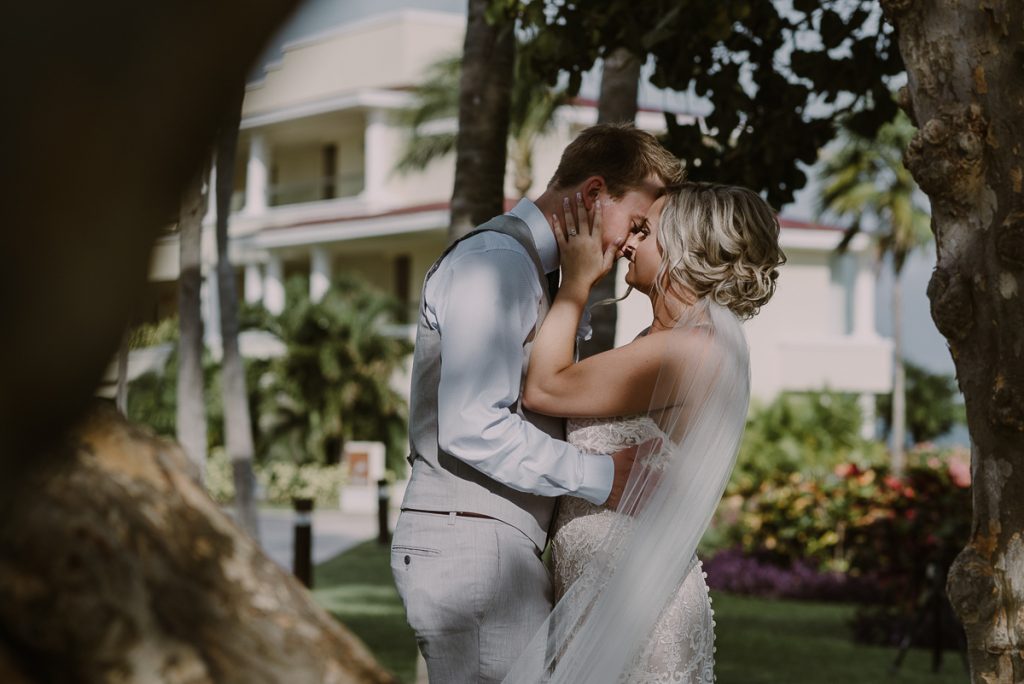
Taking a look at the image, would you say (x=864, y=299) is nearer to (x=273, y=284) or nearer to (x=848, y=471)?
(x=273, y=284)

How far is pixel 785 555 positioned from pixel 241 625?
1540 centimetres

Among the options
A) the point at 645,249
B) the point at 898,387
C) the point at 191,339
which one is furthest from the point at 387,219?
the point at 645,249

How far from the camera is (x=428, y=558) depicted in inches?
125

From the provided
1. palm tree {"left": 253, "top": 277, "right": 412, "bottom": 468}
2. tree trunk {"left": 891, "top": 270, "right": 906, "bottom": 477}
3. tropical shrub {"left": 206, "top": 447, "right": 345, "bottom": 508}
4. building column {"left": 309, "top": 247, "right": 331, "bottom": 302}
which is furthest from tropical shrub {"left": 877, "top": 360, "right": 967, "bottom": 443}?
tropical shrub {"left": 206, "top": 447, "right": 345, "bottom": 508}

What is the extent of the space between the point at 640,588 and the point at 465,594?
508 millimetres

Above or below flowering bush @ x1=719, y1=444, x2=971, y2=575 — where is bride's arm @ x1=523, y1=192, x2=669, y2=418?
above

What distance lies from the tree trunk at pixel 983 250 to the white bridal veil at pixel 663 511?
545 millimetres

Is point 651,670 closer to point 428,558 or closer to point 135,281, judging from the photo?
point 428,558

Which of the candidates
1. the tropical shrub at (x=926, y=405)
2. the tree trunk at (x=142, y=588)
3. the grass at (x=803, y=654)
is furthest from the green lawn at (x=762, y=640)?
the tropical shrub at (x=926, y=405)

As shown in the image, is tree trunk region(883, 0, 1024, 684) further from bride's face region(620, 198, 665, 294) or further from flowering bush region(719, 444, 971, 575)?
flowering bush region(719, 444, 971, 575)

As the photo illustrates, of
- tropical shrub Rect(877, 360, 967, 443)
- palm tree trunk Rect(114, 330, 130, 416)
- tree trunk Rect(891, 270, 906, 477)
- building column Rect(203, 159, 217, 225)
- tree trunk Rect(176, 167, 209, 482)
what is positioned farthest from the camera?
tropical shrub Rect(877, 360, 967, 443)

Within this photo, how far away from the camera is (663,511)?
3.42 m

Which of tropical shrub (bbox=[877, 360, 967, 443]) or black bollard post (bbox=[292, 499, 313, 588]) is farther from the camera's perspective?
tropical shrub (bbox=[877, 360, 967, 443])

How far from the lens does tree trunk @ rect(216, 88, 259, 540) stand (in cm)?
1080
